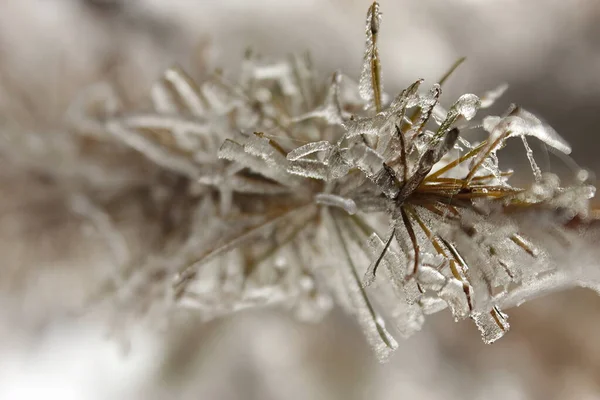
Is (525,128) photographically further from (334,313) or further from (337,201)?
(334,313)

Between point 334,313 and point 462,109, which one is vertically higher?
point 334,313

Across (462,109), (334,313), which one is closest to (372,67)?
(462,109)

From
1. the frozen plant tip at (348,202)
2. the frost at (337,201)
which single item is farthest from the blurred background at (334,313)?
the frost at (337,201)

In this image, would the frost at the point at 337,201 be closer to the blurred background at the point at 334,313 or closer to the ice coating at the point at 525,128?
the ice coating at the point at 525,128

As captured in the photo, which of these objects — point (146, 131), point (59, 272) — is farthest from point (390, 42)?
point (59, 272)

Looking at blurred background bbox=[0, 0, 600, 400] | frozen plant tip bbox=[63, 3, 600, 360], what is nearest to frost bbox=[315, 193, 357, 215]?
frozen plant tip bbox=[63, 3, 600, 360]

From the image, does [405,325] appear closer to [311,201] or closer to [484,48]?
[311,201]
